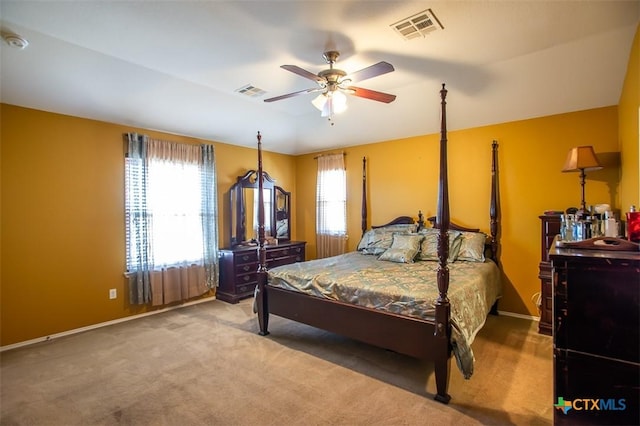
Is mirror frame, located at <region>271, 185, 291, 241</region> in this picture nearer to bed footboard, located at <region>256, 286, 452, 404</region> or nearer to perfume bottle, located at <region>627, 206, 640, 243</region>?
bed footboard, located at <region>256, 286, 452, 404</region>

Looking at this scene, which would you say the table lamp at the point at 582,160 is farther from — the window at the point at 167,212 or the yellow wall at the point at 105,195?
the window at the point at 167,212

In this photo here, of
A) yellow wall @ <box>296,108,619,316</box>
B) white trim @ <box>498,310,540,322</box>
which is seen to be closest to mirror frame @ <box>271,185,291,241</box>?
yellow wall @ <box>296,108,619,316</box>

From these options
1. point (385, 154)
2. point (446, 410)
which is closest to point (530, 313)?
point (446, 410)

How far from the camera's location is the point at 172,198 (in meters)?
4.40

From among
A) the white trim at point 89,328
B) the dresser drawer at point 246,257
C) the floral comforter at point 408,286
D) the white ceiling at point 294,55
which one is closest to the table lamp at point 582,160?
the white ceiling at point 294,55

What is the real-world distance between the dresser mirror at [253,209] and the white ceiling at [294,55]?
3.94ft

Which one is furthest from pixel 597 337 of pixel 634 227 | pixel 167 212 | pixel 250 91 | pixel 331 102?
pixel 167 212

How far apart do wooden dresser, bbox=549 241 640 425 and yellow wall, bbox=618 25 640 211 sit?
129 cm

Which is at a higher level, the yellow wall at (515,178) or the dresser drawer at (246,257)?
the yellow wall at (515,178)

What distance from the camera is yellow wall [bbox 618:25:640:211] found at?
224 centimetres

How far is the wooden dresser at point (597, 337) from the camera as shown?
138 cm

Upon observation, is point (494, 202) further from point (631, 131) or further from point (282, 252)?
point (282, 252)

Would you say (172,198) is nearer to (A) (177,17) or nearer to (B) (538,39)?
(A) (177,17)

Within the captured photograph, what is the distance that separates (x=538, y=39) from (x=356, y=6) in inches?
64.8
